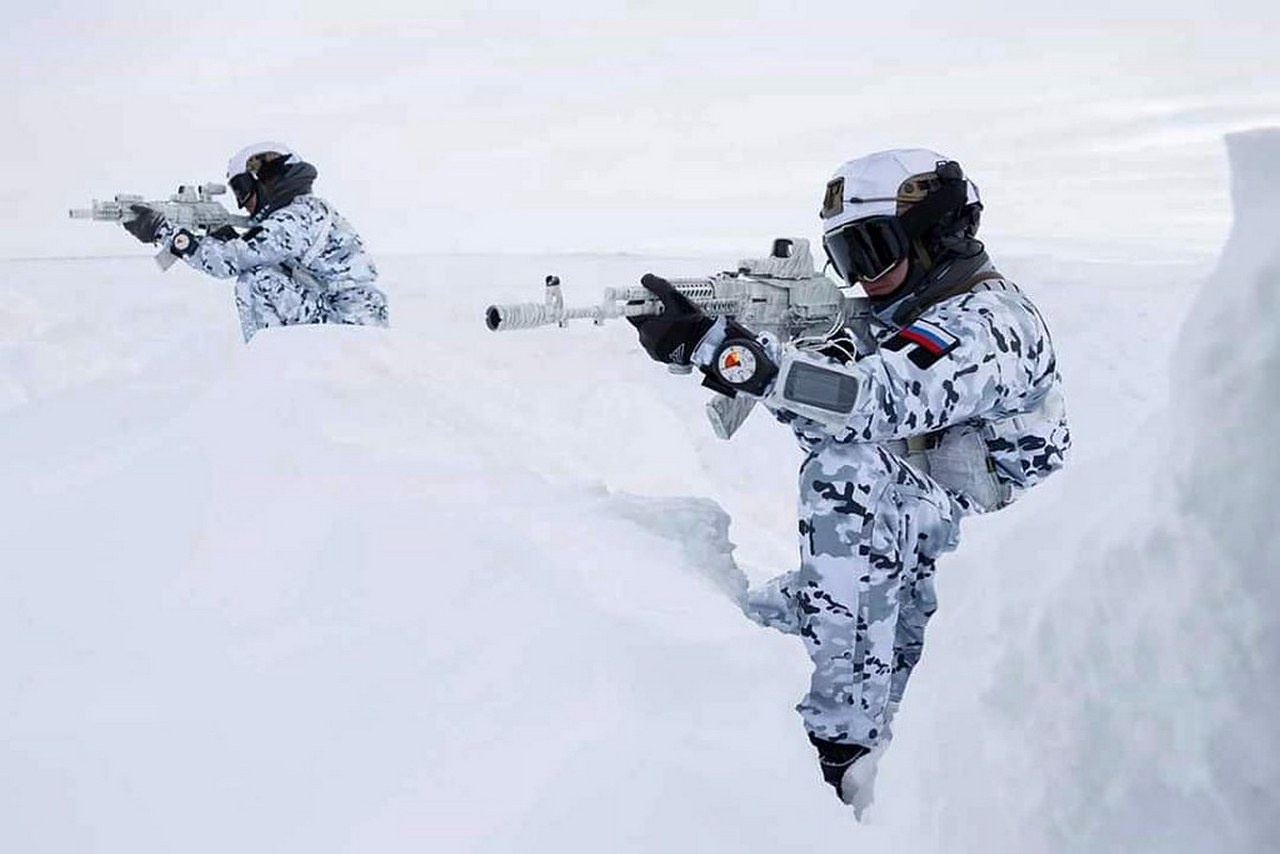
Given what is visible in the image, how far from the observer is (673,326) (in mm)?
2732

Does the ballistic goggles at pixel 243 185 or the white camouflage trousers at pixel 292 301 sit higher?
the ballistic goggles at pixel 243 185

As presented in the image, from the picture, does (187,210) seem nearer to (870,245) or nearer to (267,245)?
(267,245)

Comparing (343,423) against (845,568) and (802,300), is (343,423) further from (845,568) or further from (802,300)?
(845,568)

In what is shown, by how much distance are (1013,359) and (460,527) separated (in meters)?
1.51

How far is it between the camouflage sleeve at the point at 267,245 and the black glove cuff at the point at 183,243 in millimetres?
242

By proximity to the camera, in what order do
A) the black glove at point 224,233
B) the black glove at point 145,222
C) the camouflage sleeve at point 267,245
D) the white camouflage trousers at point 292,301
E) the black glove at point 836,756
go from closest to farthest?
the black glove at point 836,756, the camouflage sleeve at point 267,245, the white camouflage trousers at point 292,301, the black glove at point 224,233, the black glove at point 145,222

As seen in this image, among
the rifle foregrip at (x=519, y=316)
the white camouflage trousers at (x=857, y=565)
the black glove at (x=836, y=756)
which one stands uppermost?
the rifle foregrip at (x=519, y=316)

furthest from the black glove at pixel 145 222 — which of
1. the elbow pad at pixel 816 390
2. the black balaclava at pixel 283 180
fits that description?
the elbow pad at pixel 816 390

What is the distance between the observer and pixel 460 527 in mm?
2873

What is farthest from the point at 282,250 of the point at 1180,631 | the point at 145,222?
the point at 1180,631

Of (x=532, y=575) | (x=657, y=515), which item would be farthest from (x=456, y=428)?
(x=532, y=575)

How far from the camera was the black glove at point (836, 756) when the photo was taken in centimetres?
255

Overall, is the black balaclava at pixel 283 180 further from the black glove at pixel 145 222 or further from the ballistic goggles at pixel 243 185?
the black glove at pixel 145 222

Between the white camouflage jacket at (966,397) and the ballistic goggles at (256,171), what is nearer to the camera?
the white camouflage jacket at (966,397)
